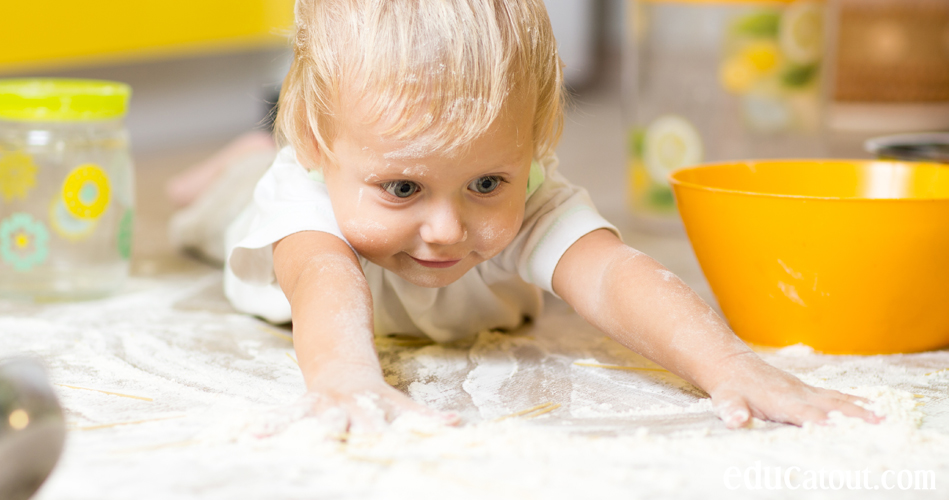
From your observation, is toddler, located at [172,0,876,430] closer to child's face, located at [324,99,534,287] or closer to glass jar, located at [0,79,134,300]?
child's face, located at [324,99,534,287]

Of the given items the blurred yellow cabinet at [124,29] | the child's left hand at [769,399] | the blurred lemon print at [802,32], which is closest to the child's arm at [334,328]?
the child's left hand at [769,399]

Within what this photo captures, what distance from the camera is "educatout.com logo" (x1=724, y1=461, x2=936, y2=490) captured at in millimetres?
612

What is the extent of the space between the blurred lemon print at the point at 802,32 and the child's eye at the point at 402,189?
3.26ft

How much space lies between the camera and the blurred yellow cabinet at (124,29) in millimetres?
2244

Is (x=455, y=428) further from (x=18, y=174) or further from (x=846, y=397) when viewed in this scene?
(x=18, y=174)

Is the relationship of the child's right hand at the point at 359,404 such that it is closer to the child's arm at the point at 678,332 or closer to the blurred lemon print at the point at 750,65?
the child's arm at the point at 678,332

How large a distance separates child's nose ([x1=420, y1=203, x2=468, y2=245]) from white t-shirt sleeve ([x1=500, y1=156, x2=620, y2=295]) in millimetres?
163

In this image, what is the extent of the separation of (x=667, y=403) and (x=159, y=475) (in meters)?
0.42

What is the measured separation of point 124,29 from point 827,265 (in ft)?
7.11

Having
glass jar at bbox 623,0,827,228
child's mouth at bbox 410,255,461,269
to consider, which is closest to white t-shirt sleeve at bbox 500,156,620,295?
child's mouth at bbox 410,255,461,269

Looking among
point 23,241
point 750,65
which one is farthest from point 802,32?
point 23,241

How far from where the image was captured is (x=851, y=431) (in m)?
0.69

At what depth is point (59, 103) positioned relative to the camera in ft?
3.55

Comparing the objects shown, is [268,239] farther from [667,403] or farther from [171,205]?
[171,205]
